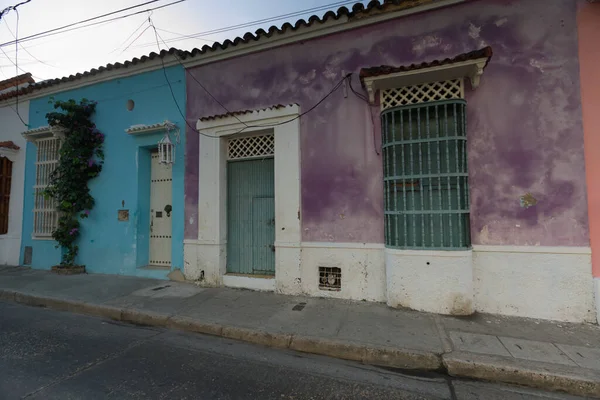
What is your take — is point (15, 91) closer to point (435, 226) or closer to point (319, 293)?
point (319, 293)

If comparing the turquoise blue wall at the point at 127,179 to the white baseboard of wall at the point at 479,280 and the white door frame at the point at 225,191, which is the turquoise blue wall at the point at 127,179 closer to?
the white door frame at the point at 225,191

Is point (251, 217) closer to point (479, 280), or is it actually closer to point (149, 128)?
point (149, 128)

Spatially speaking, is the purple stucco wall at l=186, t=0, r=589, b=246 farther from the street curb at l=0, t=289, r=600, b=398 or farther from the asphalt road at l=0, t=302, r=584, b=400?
the asphalt road at l=0, t=302, r=584, b=400

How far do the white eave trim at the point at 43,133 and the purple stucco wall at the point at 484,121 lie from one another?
211 inches

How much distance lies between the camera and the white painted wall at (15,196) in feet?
25.7

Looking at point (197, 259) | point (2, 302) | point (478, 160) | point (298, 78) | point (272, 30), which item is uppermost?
point (272, 30)

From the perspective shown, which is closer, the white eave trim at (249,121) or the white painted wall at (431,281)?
the white painted wall at (431,281)

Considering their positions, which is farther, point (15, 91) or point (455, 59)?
point (15, 91)

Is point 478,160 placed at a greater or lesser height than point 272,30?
lesser

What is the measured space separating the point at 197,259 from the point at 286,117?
3.22 m

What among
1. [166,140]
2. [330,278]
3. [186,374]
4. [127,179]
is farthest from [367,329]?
[127,179]

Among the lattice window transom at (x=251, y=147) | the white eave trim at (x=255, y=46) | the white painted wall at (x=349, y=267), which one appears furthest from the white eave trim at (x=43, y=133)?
the white painted wall at (x=349, y=267)

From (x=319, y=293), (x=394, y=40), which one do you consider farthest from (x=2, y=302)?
(x=394, y=40)

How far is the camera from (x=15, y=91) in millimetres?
7906
